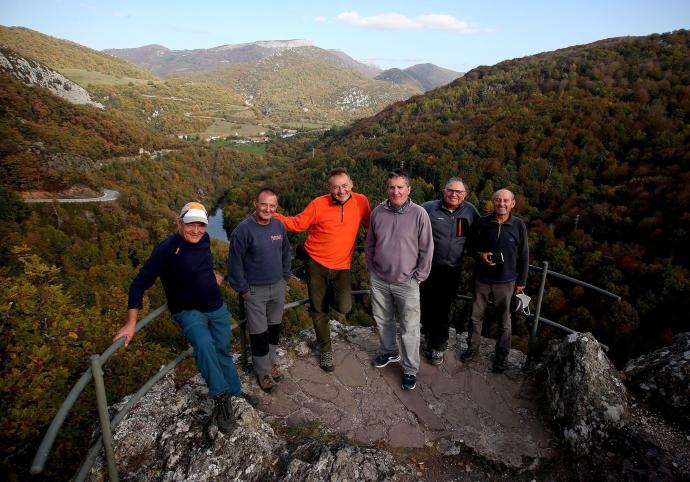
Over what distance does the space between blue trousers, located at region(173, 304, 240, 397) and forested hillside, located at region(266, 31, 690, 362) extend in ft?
108

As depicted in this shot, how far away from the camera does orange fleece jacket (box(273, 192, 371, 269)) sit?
3.90 metres

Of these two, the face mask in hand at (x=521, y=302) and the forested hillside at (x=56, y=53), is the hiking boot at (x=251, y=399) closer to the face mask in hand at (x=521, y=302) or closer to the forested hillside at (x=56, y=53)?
the face mask in hand at (x=521, y=302)

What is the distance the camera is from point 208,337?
3.10 m

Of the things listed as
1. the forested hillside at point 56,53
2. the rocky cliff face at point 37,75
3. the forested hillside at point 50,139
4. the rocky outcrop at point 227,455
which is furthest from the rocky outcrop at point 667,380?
the forested hillside at point 56,53

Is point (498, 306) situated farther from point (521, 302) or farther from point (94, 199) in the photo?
point (94, 199)

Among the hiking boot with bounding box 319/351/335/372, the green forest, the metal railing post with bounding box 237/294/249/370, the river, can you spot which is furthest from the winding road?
the hiking boot with bounding box 319/351/335/372

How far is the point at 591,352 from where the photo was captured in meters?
Answer: 3.50

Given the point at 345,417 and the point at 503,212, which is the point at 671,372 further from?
the point at 345,417

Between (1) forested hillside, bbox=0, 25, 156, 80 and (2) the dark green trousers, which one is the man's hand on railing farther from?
(1) forested hillside, bbox=0, 25, 156, 80

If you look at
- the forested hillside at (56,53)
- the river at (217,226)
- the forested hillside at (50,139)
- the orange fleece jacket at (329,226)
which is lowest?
the river at (217,226)

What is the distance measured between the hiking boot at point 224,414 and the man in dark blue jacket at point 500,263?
2.81 m

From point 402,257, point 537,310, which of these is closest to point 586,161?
point 537,310

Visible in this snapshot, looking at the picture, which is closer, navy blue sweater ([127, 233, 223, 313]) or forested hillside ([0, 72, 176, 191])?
navy blue sweater ([127, 233, 223, 313])

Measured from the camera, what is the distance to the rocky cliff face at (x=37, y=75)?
7806 cm
